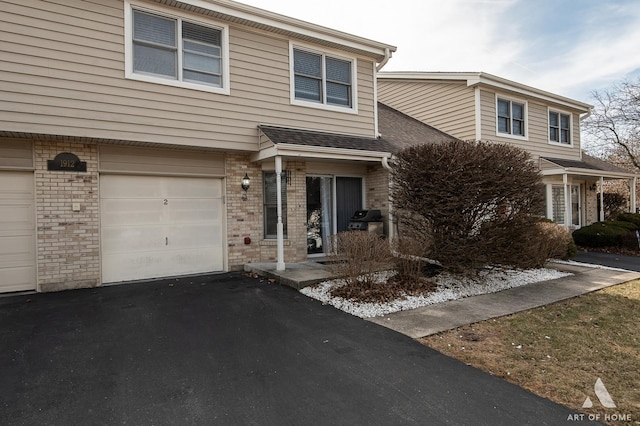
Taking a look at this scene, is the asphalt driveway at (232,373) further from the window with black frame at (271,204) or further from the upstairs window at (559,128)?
the upstairs window at (559,128)

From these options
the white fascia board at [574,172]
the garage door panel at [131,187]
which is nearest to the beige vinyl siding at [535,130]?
the white fascia board at [574,172]

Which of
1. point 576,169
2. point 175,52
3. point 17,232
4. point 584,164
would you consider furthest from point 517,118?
point 17,232

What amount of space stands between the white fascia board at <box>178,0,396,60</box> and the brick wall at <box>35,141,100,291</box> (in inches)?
155

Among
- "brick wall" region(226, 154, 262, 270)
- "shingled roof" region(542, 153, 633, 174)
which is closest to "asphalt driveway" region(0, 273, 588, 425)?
"brick wall" region(226, 154, 262, 270)

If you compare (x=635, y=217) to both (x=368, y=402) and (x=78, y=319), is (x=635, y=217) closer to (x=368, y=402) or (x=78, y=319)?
(x=368, y=402)

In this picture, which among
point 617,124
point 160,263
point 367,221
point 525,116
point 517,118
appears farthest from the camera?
point 617,124

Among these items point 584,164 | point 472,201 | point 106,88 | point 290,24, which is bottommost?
point 472,201

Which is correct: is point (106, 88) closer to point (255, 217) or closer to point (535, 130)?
point (255, 217)

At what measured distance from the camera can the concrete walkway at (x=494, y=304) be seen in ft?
16.8

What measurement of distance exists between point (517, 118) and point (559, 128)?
3.16 metres

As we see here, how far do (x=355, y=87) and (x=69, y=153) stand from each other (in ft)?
23.1

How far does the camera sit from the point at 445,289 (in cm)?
691

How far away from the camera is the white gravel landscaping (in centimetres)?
582

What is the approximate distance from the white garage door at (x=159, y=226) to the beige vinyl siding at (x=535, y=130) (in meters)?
10.1
